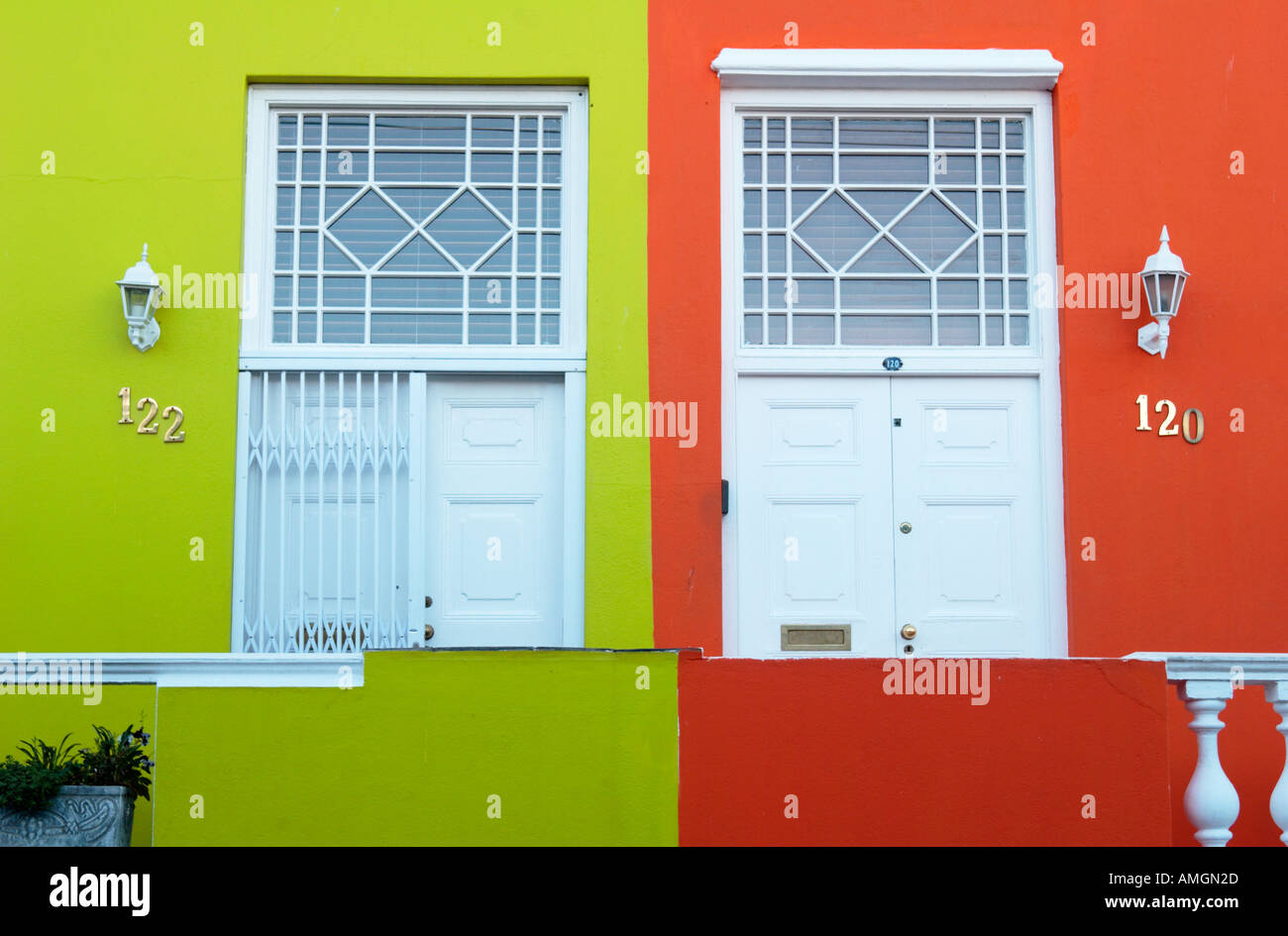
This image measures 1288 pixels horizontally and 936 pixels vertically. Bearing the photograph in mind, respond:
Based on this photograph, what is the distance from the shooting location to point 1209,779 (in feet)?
17.6

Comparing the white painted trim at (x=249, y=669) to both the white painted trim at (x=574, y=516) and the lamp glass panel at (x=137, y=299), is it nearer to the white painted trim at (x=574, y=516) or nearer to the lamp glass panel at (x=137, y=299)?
the white painted trim at (x=574, y=516)

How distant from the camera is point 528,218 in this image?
7879 millimetres

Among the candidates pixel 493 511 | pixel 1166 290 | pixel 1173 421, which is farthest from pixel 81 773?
pixel 1166 290

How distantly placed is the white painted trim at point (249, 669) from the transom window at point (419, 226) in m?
2.77

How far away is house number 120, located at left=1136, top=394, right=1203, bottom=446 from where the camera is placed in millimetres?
7605

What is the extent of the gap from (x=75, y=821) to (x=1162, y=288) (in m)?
5.50

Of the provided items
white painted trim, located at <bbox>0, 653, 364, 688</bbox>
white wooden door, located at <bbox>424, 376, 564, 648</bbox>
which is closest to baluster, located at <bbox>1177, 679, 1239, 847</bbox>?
white painted trim, located at <bbox>0, 653, 364, 688</bbox>

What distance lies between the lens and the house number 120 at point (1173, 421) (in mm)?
7605

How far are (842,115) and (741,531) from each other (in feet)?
7.42

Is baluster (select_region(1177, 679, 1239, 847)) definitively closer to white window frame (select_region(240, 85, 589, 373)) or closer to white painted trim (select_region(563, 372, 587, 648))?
white painted trim (select_region(563, 372, 587, 648))

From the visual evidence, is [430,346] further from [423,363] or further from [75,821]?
[75,821]

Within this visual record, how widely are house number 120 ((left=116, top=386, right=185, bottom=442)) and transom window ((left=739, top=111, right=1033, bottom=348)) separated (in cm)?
287
